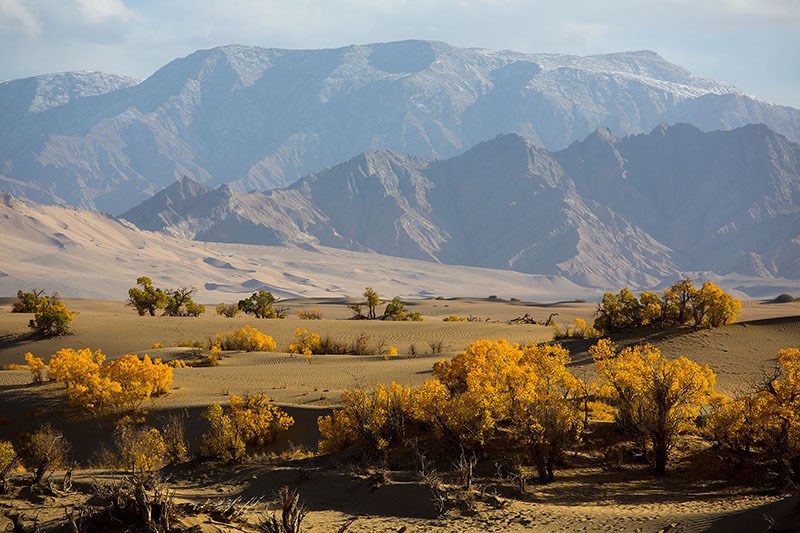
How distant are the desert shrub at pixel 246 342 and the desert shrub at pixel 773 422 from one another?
89.1 ft

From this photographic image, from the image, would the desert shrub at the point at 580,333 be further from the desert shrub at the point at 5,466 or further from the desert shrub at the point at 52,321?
the desert shrub at the point at 5,466

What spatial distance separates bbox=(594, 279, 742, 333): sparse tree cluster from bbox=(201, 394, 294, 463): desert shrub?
57.5 ft

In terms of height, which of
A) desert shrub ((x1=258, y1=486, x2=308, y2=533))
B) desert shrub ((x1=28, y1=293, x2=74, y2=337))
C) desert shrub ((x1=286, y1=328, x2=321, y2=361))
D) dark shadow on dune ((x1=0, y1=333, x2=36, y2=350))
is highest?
desert shrub ((x1=28, y1=293, x2=74, y2=337))

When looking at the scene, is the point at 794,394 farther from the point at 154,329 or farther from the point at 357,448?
the point at 154,329

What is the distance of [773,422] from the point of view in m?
15.3

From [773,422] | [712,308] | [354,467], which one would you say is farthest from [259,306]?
[773,422]

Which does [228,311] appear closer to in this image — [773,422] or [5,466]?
[5,466]

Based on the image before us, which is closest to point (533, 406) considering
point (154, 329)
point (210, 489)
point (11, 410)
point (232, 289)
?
point (210, 489)

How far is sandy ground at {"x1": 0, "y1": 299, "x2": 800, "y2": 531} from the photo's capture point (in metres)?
13.1

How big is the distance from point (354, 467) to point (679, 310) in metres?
22.1

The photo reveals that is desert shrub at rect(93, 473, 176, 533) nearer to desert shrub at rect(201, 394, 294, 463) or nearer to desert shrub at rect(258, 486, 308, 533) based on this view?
desert shrub at rect(258, 486, 308, 533)

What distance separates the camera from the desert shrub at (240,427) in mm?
19047

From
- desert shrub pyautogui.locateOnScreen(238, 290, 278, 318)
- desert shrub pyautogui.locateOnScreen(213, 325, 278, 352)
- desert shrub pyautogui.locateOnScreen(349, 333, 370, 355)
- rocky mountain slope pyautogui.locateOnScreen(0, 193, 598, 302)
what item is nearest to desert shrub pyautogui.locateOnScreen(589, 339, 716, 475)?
desert shrub pyautogui.locateOnScreen(349, 333, 370, 355)

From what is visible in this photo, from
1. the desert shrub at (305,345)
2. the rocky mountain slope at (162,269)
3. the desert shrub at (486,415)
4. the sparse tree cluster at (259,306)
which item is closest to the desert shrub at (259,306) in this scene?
the sparse tree cluster at (259,306)
